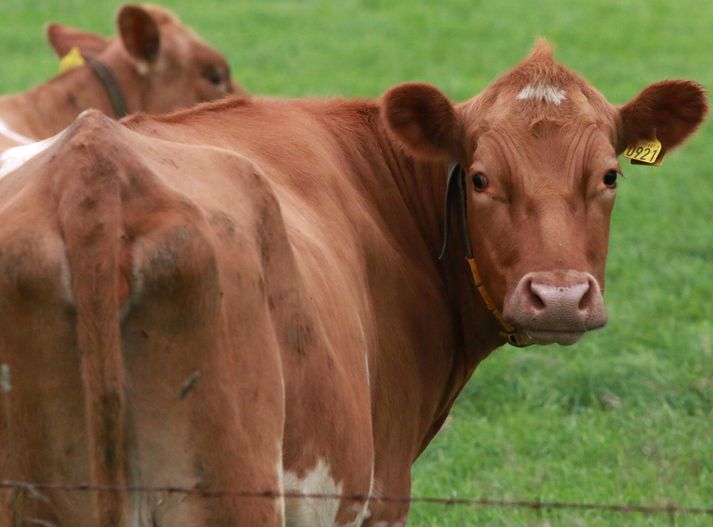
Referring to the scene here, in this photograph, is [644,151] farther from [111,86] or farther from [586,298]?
[111,86]

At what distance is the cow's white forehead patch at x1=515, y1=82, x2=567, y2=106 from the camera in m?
4.61

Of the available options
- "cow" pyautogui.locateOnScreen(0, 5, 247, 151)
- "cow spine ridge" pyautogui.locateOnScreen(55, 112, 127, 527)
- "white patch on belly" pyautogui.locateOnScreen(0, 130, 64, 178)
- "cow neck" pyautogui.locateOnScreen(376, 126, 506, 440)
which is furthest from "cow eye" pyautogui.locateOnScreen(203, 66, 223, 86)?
"cow spine ridge" pyautogui.locateOnScreen(55, 112, 127, 527)

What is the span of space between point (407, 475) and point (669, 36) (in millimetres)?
12806

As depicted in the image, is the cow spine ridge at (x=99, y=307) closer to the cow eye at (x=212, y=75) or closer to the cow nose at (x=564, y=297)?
the cow nose at (x=564, y=297)

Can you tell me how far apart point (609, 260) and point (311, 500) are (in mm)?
6033

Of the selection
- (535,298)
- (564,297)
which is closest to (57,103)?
(535,298)

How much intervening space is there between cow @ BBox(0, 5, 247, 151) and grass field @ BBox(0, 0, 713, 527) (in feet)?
10.6

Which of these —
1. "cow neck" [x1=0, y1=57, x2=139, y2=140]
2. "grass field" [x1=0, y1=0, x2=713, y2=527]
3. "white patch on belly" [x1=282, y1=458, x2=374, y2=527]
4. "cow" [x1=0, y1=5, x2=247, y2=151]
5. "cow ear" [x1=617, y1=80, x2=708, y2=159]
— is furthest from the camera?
"cow" [x1=0, y1=5, x2=247, y2=151]

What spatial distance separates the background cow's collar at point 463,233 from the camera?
188 inches

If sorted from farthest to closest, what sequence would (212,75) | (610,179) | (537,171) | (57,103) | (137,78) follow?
(212,75) → (137,78) → (57,103) → (610,179) → (537,171)

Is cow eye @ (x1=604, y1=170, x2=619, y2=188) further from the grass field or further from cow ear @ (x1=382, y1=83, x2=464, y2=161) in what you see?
the grass field

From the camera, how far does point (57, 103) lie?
9336 millimetres

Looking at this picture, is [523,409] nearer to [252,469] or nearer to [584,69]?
[252,469]

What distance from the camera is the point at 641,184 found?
11.3 meters
